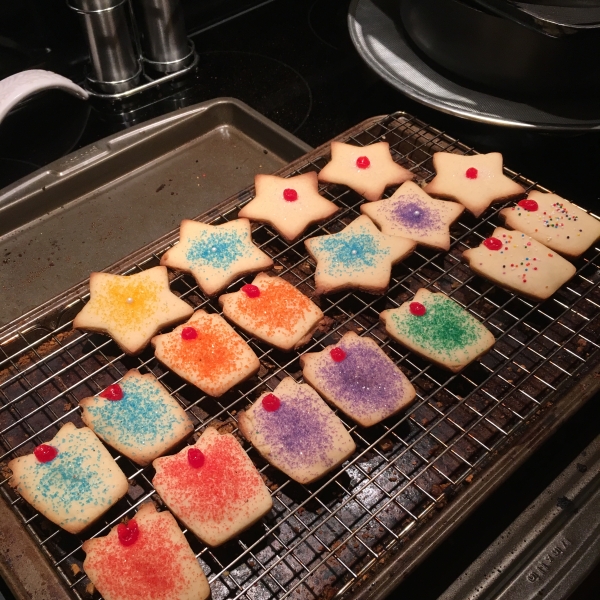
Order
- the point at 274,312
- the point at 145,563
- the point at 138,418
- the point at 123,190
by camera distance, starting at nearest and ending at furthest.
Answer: the point at 145,563 → the point at 138,418 → the point at 274,312 → the point at 123,190

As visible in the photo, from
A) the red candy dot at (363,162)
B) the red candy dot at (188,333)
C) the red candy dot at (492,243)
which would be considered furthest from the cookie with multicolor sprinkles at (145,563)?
the red candy dot at (363,162)

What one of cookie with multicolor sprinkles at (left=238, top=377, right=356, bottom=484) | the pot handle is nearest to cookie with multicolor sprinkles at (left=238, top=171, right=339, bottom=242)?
cookie with multicolor sprinkles at (left=238, top=377, right=356, bottom=484)

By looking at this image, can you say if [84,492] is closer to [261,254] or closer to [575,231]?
[261,254]

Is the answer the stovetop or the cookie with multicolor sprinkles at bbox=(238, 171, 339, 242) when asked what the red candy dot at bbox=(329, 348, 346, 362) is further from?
the stovetop

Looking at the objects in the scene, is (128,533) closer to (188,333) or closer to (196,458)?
(196,458)

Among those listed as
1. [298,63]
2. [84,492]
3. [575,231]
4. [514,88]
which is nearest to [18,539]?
[84,492]

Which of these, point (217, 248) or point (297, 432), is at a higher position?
point (217, 248)

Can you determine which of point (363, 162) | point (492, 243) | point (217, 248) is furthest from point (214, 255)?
point (492, 243)

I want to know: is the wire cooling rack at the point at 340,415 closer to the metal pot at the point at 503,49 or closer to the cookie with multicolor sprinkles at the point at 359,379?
the cookie with multicolor sprinkles at the point at 359,379
